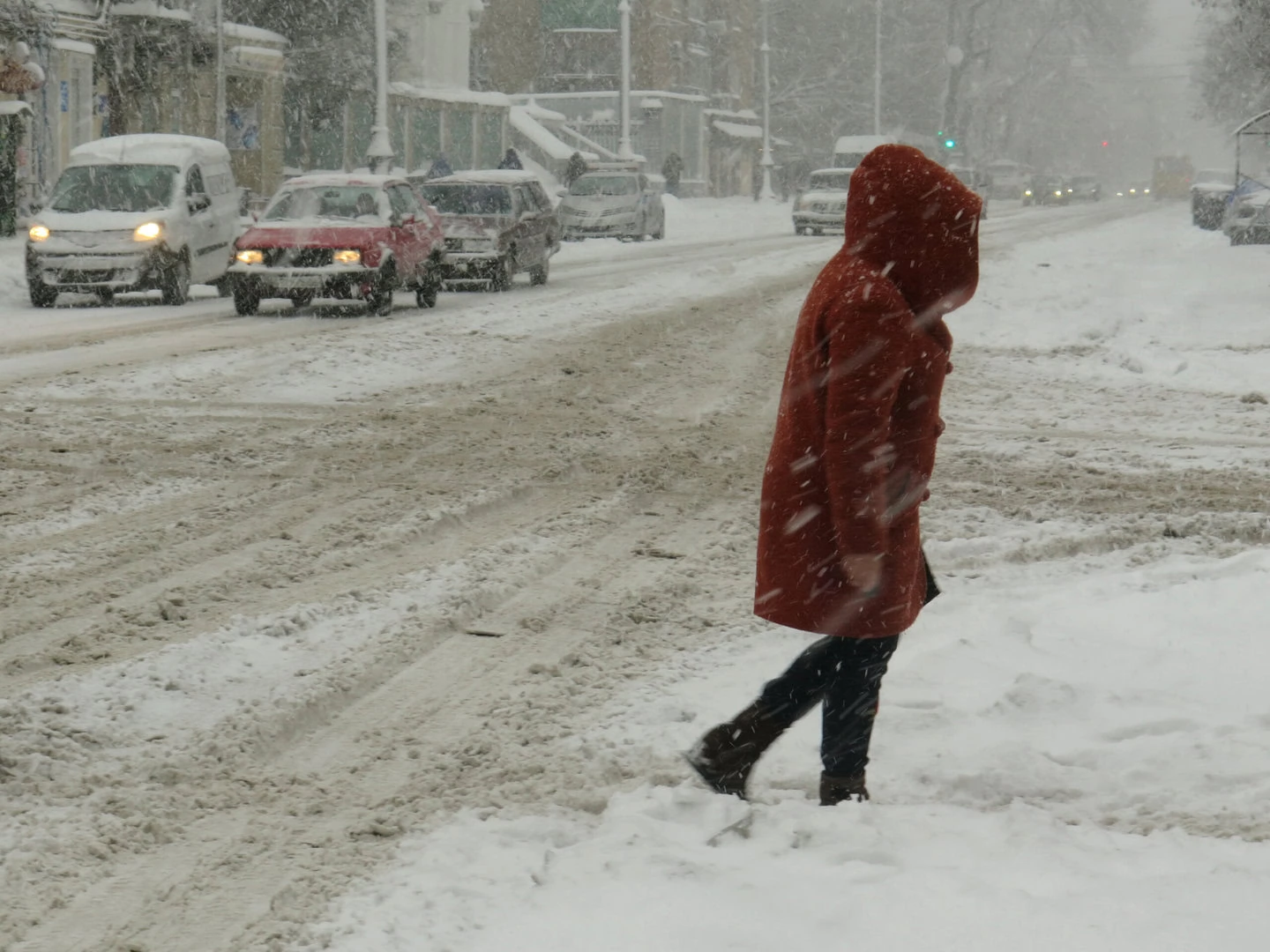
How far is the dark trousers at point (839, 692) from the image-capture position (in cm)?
418

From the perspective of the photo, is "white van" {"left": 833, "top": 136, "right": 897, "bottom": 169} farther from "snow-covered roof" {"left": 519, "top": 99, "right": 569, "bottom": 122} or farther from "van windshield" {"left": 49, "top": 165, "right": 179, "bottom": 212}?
"van windshield" {"left": 49, "top": 165, "right": 179, "bottom": 212}

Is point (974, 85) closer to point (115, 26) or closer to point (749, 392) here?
point (115, 26)

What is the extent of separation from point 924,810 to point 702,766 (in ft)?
1.88

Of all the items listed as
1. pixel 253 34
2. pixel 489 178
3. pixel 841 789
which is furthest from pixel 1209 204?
pixel 841 789

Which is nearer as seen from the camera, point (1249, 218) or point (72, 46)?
point (1249, 218)

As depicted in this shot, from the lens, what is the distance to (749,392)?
1270cm

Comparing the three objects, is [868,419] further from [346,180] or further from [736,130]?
[736,130]

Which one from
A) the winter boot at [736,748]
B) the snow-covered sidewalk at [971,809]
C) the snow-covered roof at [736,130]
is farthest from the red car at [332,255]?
the snow-covered roof at [736,130]

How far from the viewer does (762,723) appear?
436cm

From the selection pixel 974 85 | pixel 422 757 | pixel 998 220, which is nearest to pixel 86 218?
pixel 422 757

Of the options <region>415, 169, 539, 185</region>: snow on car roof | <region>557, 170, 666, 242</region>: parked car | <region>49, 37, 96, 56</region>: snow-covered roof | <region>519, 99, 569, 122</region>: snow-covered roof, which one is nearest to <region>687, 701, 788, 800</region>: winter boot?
<region>415, 169, 539, 185</region>: snow on car roof

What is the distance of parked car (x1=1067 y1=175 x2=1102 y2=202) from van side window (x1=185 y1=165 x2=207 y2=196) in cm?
7202

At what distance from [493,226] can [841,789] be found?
18307mm

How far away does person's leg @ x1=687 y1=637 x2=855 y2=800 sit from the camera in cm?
428
